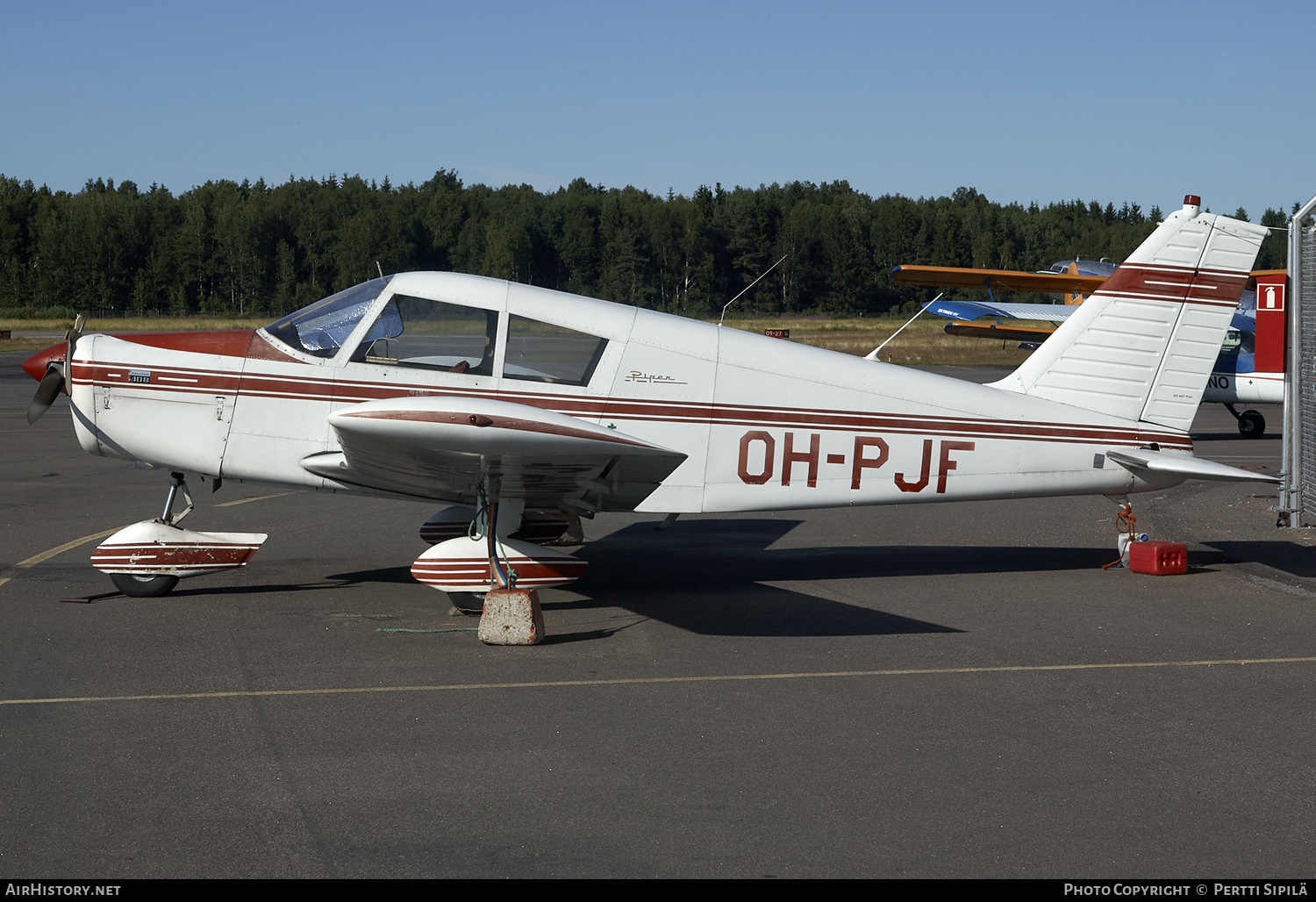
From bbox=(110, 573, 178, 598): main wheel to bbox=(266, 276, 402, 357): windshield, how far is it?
188 cm

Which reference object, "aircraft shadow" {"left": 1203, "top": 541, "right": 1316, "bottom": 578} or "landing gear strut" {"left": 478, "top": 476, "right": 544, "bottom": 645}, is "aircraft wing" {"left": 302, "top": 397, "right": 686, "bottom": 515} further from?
"aircraft shadow" {"left": 1203, "top": 541, "right": 1316, "bottom": 578}

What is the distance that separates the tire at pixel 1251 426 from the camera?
19094mm

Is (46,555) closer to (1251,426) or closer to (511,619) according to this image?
(511,619)

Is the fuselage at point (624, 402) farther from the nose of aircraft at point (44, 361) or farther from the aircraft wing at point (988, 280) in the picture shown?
the aircraft wing at point (988, 280)

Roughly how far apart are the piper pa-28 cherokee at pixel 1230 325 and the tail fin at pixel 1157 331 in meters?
0.43

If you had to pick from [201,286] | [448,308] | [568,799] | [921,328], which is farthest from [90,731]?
[201,286]

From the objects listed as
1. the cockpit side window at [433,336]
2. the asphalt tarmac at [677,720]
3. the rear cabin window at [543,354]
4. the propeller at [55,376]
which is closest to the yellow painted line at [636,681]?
the asphalt tarmac at [677,720]

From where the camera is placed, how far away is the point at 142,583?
731cm

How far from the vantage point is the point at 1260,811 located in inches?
157

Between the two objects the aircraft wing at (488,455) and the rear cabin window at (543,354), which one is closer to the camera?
the aircraft wing at (488,455)

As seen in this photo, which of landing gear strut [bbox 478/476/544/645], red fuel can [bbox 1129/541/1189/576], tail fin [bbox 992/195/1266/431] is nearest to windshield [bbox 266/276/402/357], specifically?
landing gear strut [bbox 478/476/544/645]

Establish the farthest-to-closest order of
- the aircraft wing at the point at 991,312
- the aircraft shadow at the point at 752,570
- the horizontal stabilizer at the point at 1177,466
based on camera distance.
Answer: the aircraft wing at the point at 991,312 < the horizontal stabilizer at the point at 1177,466 < the aircraft shadow at the point at 752,570

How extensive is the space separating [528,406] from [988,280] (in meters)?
11.5
